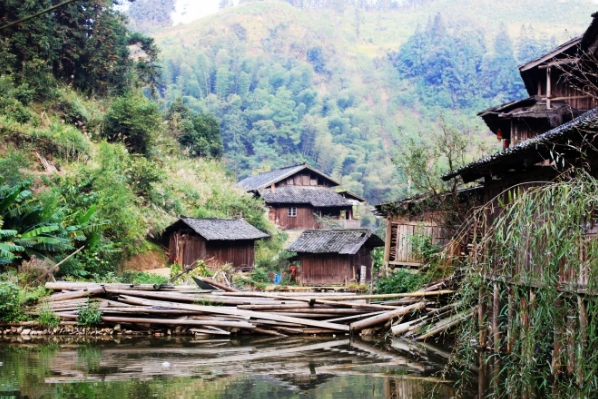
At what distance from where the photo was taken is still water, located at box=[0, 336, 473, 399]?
9.98m

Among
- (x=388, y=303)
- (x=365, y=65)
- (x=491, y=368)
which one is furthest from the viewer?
(x=365, y=65)

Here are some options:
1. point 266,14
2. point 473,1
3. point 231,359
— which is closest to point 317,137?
point 266,14

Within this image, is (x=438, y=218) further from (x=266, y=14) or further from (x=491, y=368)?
(x=266, y=14)

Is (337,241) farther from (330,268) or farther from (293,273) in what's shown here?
(293,273)

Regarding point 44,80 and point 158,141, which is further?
point 158,141

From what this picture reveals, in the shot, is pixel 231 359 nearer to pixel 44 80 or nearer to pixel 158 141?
pixel 44 80

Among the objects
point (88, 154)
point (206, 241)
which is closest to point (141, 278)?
point (206, 241)

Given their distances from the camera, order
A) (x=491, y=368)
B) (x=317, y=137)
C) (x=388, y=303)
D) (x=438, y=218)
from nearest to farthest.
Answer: (x=491, y=368) < (x=388, y=303) < (x=438, y=218) < (x=317, y=137)

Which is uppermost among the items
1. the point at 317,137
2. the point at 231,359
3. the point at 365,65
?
the point at 365,65

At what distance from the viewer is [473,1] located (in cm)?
14388

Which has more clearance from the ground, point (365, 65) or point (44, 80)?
point (365, 65)

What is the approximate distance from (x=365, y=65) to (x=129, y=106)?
281 ft

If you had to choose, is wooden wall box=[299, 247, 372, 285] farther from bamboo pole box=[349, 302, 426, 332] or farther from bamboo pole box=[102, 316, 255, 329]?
bamboo pole box=[102, 316, 255, 329]

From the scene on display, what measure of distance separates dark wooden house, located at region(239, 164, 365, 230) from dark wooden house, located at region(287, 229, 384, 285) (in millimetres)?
14773
